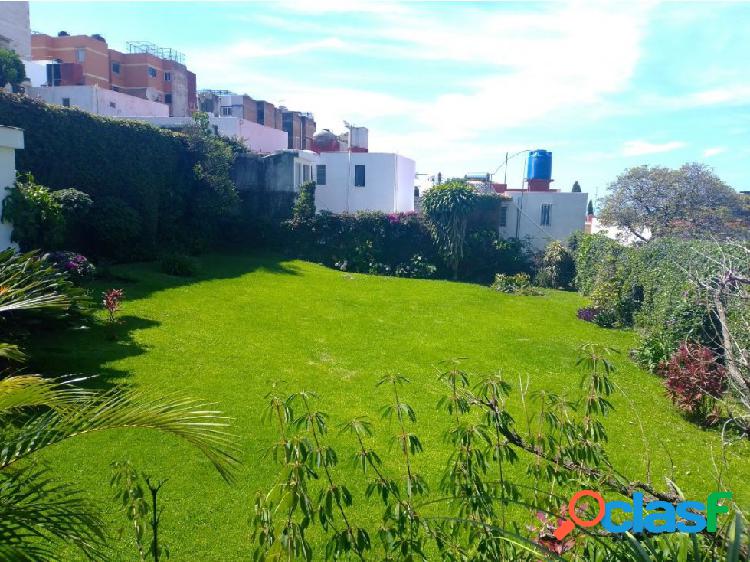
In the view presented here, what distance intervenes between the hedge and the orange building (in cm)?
2706

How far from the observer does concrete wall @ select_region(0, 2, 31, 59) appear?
33.6 m

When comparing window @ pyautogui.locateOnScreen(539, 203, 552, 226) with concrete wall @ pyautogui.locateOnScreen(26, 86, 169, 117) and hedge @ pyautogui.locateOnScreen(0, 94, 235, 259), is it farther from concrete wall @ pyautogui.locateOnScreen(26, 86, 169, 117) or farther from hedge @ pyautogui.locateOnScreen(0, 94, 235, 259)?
concrete wall @ pyautogui.locateOnScreen(26, 86, 169, 117)

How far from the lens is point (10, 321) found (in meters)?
7.17

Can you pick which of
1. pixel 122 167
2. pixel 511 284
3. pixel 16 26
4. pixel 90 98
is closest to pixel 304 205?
pixel 122 167

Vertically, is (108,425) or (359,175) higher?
(359,175)

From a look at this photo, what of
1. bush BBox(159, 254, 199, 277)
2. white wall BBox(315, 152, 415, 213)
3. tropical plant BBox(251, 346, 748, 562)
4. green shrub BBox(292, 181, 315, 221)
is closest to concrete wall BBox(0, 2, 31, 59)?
white wall BBox(315, 152, 415, 213)

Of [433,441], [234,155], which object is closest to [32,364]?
[433,441]

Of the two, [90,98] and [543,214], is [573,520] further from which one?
[90,98]

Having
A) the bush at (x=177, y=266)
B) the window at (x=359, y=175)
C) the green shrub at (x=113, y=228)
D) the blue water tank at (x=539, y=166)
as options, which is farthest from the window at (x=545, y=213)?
the green shrub at (x=113, y=228)

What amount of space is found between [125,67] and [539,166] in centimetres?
3740

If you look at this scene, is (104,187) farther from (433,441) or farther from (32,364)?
(433,441)

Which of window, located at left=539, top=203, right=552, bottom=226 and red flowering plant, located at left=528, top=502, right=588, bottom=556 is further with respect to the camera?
window, located at left=539, top=203, right=552, bottom=226

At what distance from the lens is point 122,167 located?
1688cm

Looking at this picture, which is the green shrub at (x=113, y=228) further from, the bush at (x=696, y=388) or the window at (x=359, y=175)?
the bush at (x=696, y=388)
